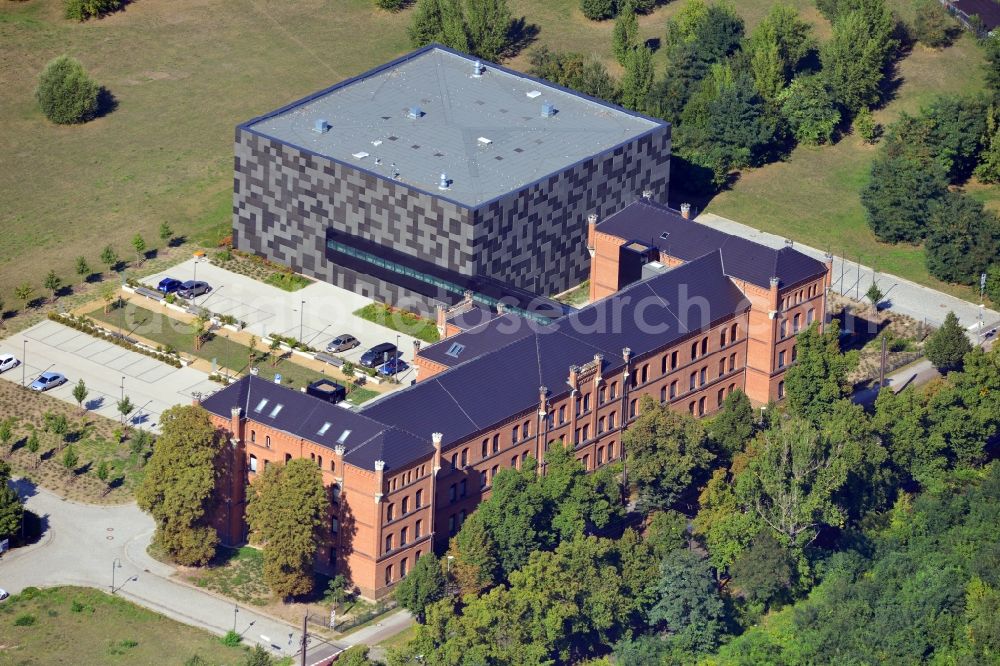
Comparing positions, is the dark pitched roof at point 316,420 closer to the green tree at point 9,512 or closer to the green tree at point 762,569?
the green tree at point 9,512

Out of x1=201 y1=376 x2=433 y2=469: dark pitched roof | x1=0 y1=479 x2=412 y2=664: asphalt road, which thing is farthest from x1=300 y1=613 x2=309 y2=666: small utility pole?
x1=201 y1=376 x2=433 y2=469: dark pitched roof

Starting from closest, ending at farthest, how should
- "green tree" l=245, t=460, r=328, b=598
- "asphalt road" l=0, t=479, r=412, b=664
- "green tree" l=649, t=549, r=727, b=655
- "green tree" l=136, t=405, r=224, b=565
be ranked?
"asphalt road" l=0, t=479, r=412, b=664 → "green tree" l=245, t=460, r=328, b=598 → "green tree" l=649, t=549, r=727, b=655 → "green tree" l=136, t=405, r=224, b=565

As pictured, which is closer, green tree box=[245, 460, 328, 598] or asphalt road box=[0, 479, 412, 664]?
asphalt road box=[0, 479, 412, 664]

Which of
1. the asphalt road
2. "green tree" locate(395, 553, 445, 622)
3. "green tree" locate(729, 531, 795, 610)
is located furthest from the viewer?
"green tree" locate(729, 531, 795, 610)

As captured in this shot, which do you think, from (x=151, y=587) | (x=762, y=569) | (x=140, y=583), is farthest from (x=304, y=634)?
(x=762, y=569)

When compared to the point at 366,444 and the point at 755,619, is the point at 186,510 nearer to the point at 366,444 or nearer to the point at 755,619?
the point at 366,444

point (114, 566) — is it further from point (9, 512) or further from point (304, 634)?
point (304, 634)

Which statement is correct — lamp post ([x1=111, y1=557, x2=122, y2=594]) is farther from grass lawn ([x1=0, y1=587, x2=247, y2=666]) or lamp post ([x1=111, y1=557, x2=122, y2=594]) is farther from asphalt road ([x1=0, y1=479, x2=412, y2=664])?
grass lawn ([x1=0, y1=587, x2=247, y2=666])

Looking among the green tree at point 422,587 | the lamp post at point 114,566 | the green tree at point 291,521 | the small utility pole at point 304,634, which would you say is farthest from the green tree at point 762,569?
the lamp post at point 114,566
